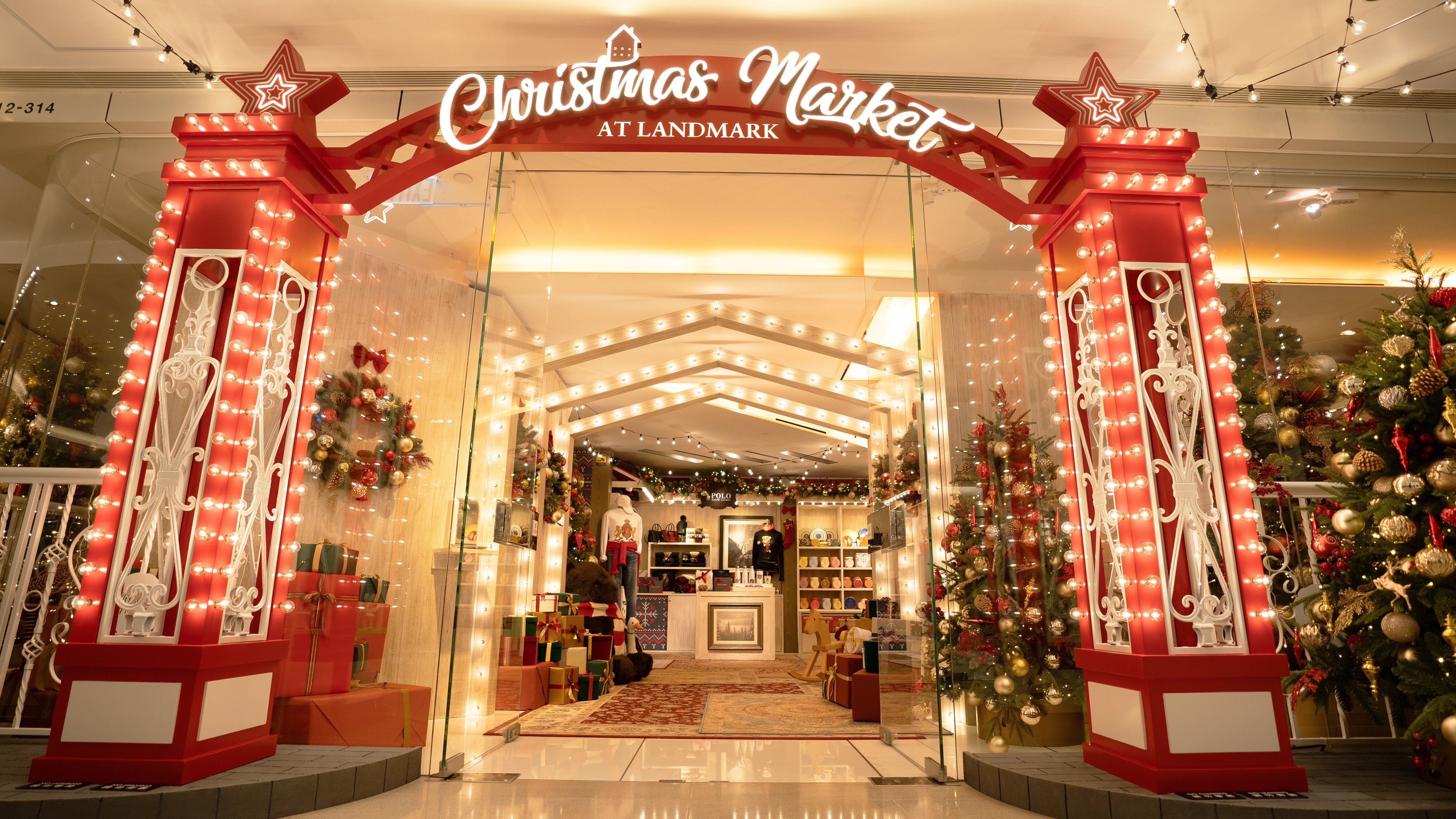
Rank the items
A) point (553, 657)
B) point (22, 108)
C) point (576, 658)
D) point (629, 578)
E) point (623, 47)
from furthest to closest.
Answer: point (629, 578) → point (576, 658) → point (553, 657) → point (22, 108) → point (623, 47)

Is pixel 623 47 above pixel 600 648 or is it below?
above

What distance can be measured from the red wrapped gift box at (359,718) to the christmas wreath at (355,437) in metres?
1.48

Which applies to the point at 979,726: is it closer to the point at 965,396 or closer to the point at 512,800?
the point at 965,396

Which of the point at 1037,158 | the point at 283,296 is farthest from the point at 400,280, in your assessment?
the point at 1037,158

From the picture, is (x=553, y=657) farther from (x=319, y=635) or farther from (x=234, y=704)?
(x=234, y=704)

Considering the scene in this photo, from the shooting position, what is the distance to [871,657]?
231 inches

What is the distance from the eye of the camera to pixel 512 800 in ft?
10.2

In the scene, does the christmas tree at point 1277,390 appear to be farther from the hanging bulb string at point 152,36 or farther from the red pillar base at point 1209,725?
the hanging bulb string at point 152,36

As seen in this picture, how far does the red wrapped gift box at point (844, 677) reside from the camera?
20.3 ft

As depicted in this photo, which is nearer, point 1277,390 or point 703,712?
point 1277,390

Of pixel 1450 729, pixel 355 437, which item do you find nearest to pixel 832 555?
pixel 355 437

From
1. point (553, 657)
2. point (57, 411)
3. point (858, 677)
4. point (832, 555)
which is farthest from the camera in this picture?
point (832, 555)

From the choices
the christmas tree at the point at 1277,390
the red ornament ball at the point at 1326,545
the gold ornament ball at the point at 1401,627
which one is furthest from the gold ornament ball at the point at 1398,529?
the christmas tree at the point at 1277,390

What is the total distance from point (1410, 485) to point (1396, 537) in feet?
0.69
